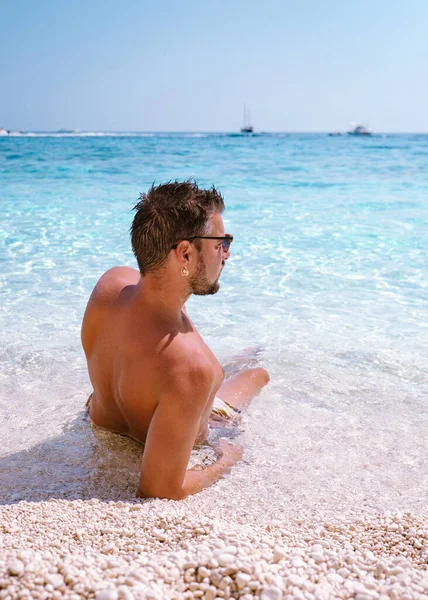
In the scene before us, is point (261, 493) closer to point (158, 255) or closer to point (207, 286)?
point (207, 286)

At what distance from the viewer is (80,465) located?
9.75 ft

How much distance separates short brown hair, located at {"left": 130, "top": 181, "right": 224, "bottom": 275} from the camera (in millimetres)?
2377

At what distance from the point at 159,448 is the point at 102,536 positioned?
0.44m

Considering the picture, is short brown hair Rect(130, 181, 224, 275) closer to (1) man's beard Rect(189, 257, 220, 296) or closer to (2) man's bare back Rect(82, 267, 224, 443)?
(1) man's beard Rect(189, 257, 220, 296)

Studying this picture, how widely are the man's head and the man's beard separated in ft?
0.06

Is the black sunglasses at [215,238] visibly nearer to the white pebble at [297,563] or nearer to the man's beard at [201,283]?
the man's beard at [201,283]

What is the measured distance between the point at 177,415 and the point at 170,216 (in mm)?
762

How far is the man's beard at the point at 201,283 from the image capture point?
97.6 inches

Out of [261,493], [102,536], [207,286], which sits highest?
[207,286]

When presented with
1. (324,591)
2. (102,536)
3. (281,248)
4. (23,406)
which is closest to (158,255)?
(102,536)

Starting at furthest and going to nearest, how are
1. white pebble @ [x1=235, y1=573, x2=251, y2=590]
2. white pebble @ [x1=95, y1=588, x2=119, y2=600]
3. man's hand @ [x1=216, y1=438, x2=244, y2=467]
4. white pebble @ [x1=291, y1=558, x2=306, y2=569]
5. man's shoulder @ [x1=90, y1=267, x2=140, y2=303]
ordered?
man's hand @ [x1=216, y1=438, x2=244, y2=467] < man's shoulder @ [x1=90, y1=267, x2=140, y2=303] < white pebble @ [x1=291, y1=558, x2=306, y2=569] < white pebble @ [x1=235, y1=573, x2=251, y2=590] < white pebble @ [x1=95, y1=588, x2=119, y2=600]

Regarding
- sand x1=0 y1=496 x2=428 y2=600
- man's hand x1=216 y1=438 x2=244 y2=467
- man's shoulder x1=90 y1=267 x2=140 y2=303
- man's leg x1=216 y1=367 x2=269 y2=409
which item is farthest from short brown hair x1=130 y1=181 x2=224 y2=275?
man's leg x1=216 y1=367 x2=269 y2=409

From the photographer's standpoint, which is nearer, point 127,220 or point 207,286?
point 207,286

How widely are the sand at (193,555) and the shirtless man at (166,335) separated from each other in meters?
0.23
